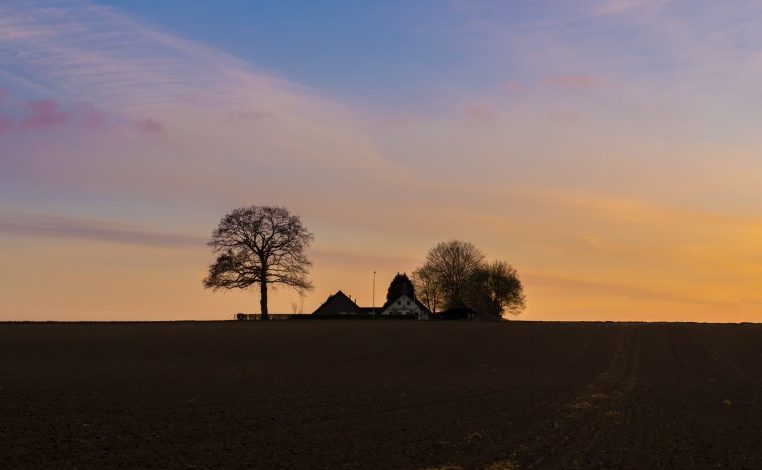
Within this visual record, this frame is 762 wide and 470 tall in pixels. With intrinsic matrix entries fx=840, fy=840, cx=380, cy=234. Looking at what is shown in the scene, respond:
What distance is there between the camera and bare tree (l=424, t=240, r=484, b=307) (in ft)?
494

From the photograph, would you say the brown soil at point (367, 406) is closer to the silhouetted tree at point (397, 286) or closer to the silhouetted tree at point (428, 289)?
the silhouetted tree at point (428, 289)

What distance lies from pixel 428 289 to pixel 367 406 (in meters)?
126

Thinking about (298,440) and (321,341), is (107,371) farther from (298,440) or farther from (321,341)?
(321,341)

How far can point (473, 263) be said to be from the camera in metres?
152

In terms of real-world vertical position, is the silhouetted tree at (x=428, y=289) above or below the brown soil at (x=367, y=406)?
above

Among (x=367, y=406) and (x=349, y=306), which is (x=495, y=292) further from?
(x=367, y=406)

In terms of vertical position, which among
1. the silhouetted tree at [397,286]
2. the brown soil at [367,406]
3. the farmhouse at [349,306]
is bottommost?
the brown soil at [367,406]

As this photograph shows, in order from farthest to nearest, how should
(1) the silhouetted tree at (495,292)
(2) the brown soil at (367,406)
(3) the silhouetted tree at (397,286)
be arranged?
(3) the silhouetted tree at (397,286) → (1) the silhouetted tree at (495,292) → (2) the brown soil at (367,406)

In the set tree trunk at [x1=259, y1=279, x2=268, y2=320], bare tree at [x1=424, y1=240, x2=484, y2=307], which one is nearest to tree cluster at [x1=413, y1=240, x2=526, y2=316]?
bare tree at [x1=424, y1=240, x2=484, y2=307]

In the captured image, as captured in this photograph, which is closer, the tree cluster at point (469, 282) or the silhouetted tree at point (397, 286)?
the tree cluster at point (469, 282)

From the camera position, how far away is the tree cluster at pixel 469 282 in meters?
149

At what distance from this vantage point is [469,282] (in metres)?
150

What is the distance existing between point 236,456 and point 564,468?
7713 mm

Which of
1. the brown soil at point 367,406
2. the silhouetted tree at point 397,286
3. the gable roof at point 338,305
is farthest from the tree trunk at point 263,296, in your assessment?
the silhouetted tree at point 397,286
